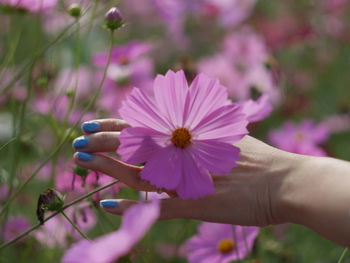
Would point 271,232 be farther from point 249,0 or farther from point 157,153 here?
point 249,0

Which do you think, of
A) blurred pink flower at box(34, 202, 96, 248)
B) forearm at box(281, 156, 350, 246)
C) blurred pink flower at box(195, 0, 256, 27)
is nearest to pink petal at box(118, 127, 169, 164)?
Answer: forearm at box(281, 156, 350, 246)

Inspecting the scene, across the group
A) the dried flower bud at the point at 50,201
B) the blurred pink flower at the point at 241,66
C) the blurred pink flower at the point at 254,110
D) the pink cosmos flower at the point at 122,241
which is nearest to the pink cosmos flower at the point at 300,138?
the blurred pink flower at the point at 241,66

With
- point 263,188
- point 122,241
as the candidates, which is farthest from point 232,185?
point 122,241

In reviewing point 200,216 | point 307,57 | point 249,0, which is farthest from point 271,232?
point 249,0

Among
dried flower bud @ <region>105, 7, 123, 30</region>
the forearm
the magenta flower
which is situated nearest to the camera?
the forearm

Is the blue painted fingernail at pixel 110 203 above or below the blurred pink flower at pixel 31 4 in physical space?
below

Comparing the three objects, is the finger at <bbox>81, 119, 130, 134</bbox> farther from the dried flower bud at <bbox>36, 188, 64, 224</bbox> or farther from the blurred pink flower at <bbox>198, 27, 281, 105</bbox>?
the blurred pink flower at <bbox>198, 27, 281, 105</bbox>

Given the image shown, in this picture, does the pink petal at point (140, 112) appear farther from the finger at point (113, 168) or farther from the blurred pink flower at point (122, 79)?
the blurred pink flower at point (122, 79)
